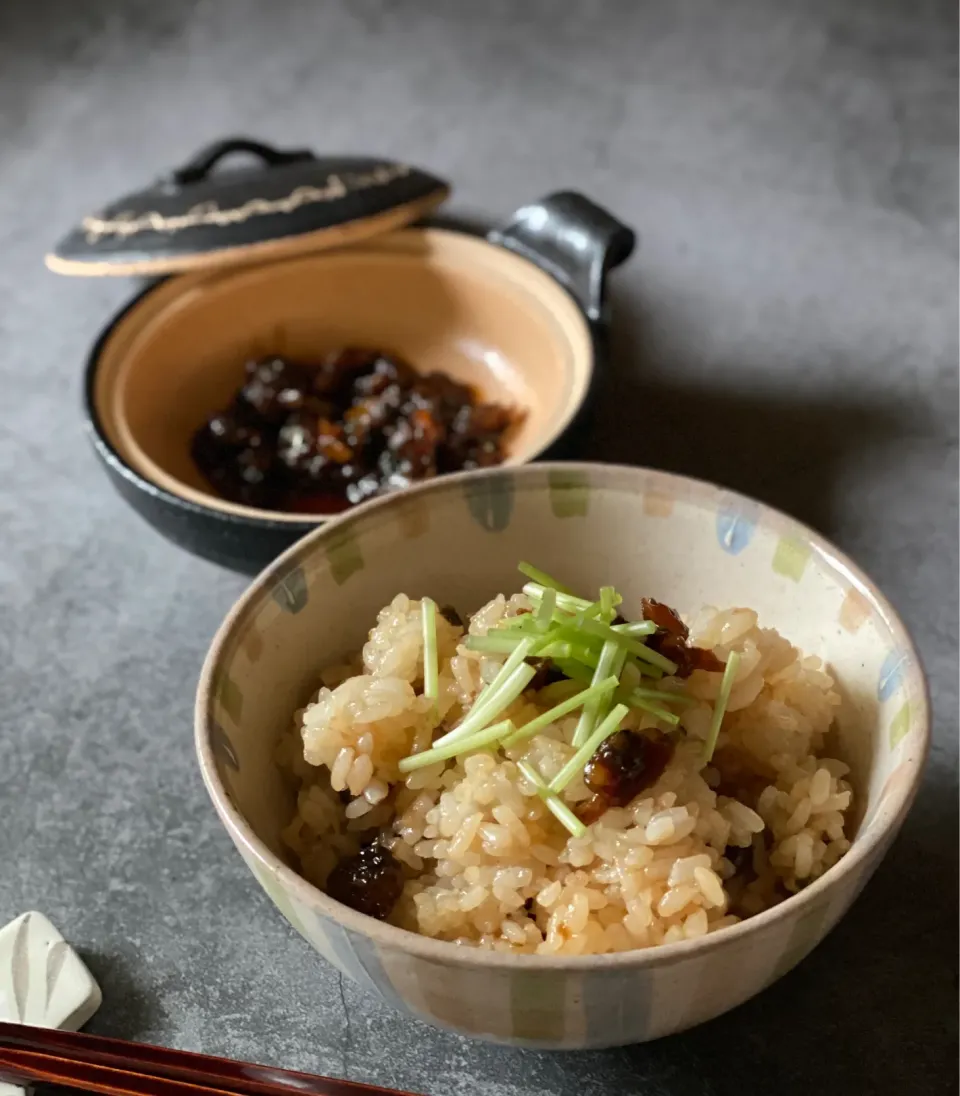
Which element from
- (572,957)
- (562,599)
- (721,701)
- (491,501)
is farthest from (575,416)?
(572,957)

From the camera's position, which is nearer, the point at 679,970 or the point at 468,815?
the point at 679,970

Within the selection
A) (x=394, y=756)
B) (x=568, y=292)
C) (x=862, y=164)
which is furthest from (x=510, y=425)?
(x=862, y=164)

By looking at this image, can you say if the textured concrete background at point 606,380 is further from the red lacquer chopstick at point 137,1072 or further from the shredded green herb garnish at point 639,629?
the shredded green herb garnish at point 639,629

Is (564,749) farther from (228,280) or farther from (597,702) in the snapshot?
(228,280)

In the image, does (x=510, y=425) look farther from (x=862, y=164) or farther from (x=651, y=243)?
(x=862, y=164)

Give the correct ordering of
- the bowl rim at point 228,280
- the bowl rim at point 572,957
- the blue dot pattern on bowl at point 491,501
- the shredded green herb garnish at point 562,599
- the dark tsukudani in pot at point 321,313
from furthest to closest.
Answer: the dark tsukudani in pot at point 321,313
the bowl rim at point 228,280
the blue dot pattern on bowl at point 491,501
the shredded green herb garnish at point 562,599
the bowl rim at point 572,957

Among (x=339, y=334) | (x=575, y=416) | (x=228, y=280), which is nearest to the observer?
(x=575, y=416)

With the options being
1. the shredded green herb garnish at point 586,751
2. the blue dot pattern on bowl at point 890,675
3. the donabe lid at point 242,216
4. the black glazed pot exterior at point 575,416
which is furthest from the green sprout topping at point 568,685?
the donabe lid at point 242,216
